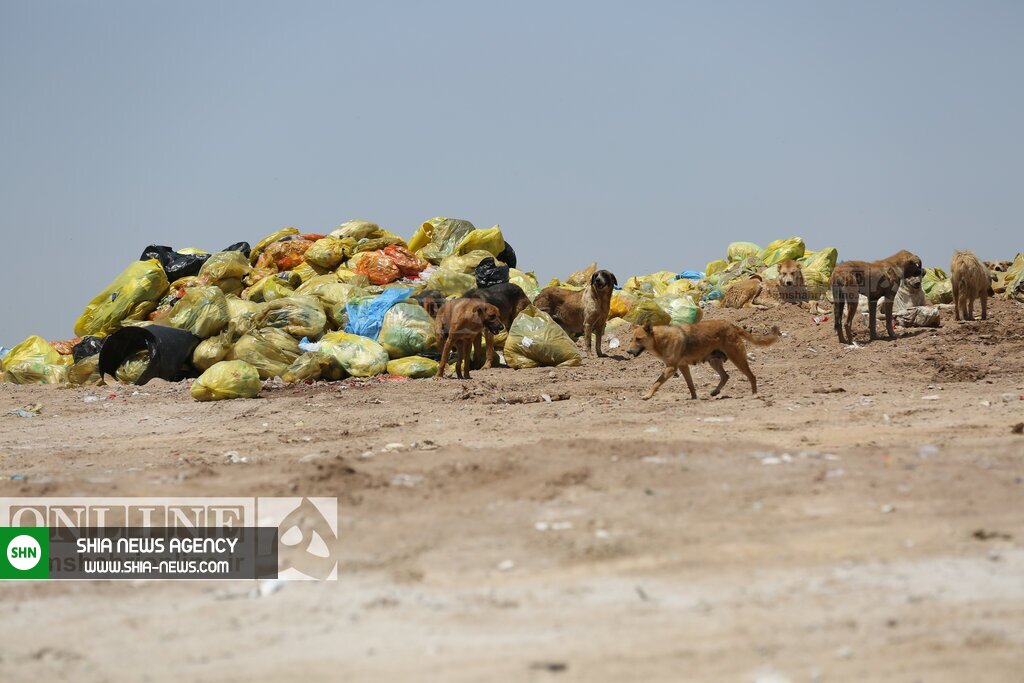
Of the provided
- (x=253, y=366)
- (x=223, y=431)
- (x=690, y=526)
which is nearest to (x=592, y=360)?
(x=253, y=366)

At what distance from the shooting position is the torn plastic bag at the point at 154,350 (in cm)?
1154

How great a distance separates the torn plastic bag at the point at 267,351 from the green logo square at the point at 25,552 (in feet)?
21.6

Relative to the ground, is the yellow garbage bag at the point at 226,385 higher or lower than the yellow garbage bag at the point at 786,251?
lower

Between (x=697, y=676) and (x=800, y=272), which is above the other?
(x=800, y=272)

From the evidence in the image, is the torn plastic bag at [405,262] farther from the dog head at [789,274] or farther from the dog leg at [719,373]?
the dog leg at [719,373]

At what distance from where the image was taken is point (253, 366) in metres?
11.2

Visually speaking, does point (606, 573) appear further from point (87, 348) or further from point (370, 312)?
point (87, 348)

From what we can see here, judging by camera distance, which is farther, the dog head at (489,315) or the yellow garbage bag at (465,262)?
the yellow garbage bag at (465,262)

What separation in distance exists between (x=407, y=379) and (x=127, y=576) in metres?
7.21

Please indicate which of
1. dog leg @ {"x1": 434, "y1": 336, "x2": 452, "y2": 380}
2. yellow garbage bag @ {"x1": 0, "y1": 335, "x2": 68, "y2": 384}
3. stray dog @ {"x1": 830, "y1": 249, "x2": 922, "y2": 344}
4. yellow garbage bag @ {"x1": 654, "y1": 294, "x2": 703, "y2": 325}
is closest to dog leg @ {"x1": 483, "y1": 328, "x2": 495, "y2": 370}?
dog leg @ {"x1": 434, "y1": 336, "x2": 452, "y2": 380}

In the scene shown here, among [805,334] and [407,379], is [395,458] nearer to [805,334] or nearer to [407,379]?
[407,379]

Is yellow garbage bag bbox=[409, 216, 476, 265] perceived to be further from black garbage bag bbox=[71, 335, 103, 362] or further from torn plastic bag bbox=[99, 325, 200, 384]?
black garbage bag bbox=[71, 335, 103, 362]

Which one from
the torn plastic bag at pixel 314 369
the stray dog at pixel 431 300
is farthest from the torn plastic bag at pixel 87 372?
the stray dog at pixel 431 300

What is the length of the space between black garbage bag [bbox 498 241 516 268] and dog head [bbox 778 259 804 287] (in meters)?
3.79
